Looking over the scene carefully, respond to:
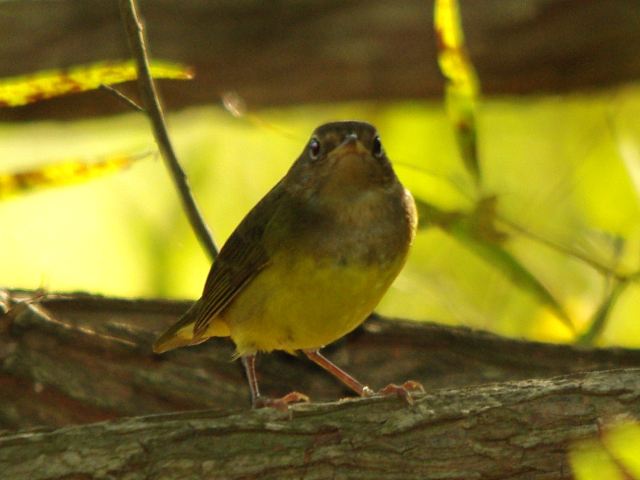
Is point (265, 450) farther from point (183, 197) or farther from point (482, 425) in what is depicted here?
point (183, 197)

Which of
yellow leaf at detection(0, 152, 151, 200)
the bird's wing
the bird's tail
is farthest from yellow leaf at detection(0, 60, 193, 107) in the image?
the bird's tail

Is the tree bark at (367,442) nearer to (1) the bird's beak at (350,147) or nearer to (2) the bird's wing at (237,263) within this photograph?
(2) the bird's wing at (237,263)

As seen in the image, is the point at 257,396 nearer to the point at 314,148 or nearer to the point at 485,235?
the point at 314,148

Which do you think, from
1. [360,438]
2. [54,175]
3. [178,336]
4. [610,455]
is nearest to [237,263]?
[178,336]

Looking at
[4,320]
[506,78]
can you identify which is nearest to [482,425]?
[4,320]

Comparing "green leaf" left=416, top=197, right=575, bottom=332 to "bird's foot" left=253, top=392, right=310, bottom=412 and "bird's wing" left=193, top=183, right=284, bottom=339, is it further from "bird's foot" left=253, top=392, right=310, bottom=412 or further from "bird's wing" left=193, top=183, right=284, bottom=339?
"bird's foot" left=253, top=392, right=310, bottom=412
